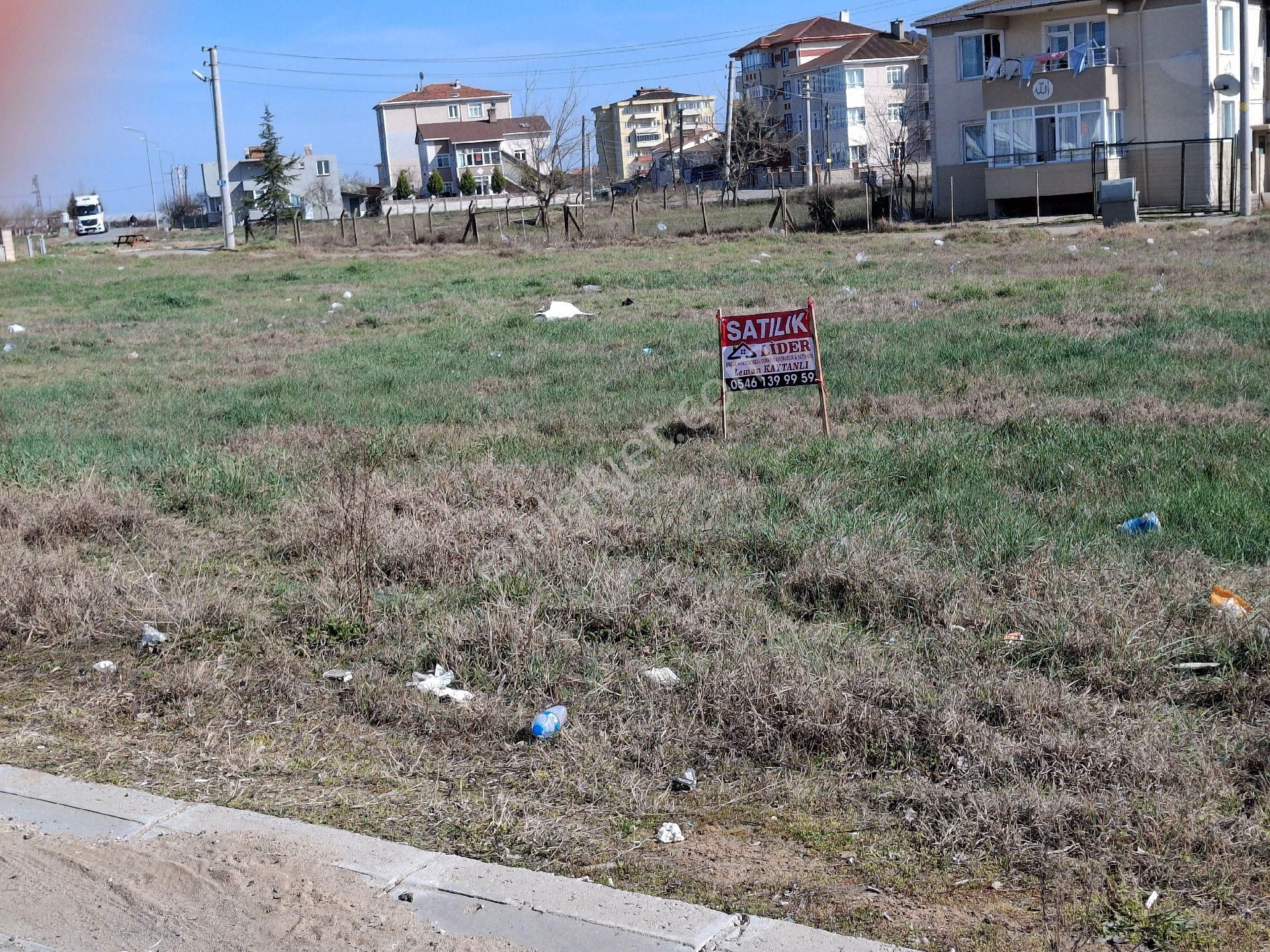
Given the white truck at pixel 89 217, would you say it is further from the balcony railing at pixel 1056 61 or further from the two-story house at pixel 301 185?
the balcony railing at pixel 1056 61

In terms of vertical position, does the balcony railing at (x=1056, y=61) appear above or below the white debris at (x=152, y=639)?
above

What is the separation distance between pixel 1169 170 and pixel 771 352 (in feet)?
115

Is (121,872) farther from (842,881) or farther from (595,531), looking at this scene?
(595,531)

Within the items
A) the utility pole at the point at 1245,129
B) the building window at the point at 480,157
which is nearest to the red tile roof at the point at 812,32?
the building window at the point at 480,157

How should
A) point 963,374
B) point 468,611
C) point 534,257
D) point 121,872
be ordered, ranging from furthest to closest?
point 534,257
point 963,374
point 468,611
point 121,872

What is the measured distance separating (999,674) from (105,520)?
17.0 ft

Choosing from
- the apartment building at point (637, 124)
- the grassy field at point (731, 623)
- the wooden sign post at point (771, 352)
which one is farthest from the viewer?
the apartment building at point (637, 124)

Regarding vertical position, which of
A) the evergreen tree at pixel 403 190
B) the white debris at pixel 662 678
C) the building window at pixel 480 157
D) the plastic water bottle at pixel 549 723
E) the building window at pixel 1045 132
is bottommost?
the plastic water bottle at pixel 549 723

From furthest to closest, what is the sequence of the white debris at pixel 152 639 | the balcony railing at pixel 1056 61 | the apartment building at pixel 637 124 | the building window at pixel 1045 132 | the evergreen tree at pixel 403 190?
the apartment building at pixel 637 124 < the evergreen tree at pixel 403 190 < the building window at pixel 1045 132 < the balcony railing at pixel 1056 61 < the white debris at pixel 152 639

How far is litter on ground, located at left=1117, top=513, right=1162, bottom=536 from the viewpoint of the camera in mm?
5902

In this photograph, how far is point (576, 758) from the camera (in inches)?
164

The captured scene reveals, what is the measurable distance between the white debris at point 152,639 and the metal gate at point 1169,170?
3583 cm

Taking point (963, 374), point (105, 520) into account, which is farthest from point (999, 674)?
point (963, 374)

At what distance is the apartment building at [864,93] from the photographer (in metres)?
76.0
